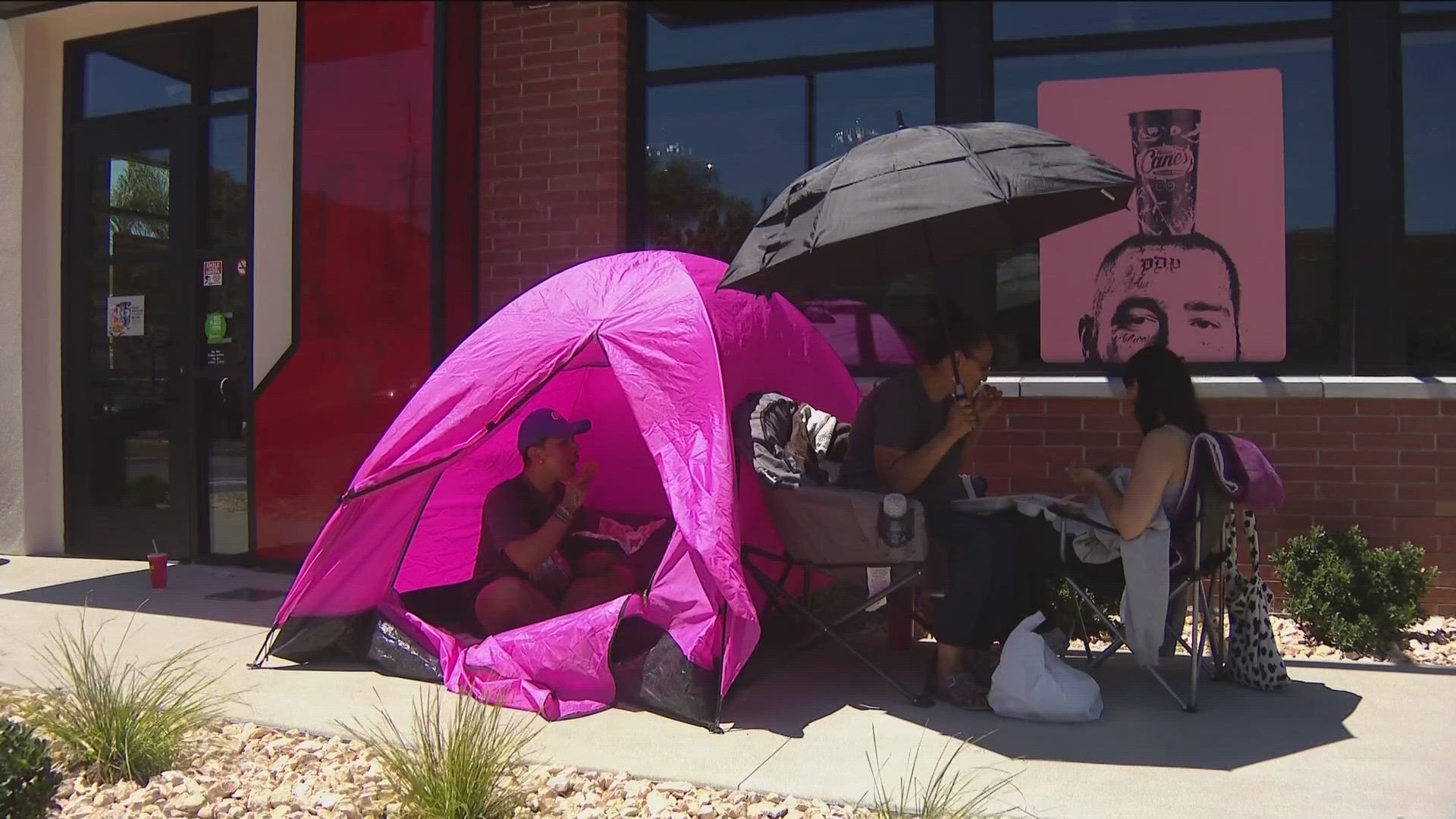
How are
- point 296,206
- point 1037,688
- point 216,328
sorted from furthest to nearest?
point 216,328
point 296,206
point 1037,688

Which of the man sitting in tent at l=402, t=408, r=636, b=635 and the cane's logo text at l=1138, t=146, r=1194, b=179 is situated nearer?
the man sitting in tent at l=402, t=408, r=636, b=635

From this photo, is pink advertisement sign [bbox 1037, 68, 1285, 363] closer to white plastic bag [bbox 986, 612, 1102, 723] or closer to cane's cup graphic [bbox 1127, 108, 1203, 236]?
cane's cup graphic [bbox 1127, 108, 1203, 236]

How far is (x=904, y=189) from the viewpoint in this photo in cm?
392

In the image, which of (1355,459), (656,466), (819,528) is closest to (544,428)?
(656,466)

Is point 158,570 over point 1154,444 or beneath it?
beneath

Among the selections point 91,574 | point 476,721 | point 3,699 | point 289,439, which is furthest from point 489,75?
point 476,721

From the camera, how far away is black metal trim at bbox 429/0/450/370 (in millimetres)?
6840

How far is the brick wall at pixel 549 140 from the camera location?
22.7 ft

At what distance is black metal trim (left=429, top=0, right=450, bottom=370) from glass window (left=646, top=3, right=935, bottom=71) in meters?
1.24

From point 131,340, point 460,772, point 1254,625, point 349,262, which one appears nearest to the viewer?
point 460,772

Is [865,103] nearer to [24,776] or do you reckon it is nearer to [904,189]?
[904,189]

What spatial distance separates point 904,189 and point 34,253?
21.9ft

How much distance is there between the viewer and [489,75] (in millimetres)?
7250

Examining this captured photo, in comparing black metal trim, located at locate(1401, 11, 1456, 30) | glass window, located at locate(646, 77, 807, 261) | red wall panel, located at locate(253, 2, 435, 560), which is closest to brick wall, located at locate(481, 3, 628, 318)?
glass window, located at locate(646, 77, 807, 261)
